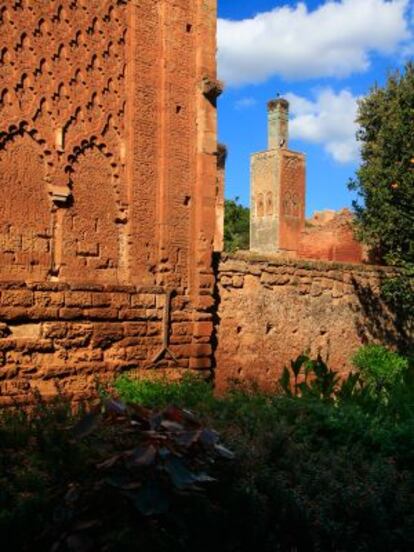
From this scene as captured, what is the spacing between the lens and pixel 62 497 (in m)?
3.31

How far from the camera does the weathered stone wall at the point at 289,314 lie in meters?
9.91

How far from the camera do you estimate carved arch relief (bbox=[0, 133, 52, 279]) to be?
740cm

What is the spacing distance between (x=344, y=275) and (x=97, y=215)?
18.2ft

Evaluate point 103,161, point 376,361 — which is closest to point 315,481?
point 103,161

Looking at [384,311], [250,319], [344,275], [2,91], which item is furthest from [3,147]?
[384,311]

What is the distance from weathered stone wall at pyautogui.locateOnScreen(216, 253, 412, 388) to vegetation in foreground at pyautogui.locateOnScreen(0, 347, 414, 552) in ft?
14.4

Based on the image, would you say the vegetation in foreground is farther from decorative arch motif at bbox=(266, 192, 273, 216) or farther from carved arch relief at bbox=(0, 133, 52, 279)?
decorative arch motif at bbox=(266, 192, 273, 216)

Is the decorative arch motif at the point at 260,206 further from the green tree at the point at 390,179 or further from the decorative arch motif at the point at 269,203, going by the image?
the green tree at the point at 390,179

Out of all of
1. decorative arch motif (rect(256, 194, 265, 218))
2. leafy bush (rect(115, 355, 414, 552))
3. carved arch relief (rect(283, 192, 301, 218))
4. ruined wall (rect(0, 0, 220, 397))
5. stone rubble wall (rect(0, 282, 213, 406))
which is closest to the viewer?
leafy bush (rect(115, 355, 414, 552))

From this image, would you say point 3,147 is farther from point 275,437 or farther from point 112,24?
point 275,437

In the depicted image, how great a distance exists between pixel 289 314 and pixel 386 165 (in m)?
5.34

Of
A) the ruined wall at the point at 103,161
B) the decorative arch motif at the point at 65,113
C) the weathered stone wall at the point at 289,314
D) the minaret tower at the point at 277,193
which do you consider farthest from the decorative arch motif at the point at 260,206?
the decorative arch motif at the point at 65,113

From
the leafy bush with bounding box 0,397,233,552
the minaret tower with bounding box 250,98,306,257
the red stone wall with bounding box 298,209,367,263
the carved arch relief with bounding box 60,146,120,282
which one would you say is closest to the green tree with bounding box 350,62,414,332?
the red stone wall with bounding box 298,209,367,263

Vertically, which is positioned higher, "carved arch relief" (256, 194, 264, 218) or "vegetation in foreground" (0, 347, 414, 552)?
"carved arch relief" (256, 194, 264, 218)
